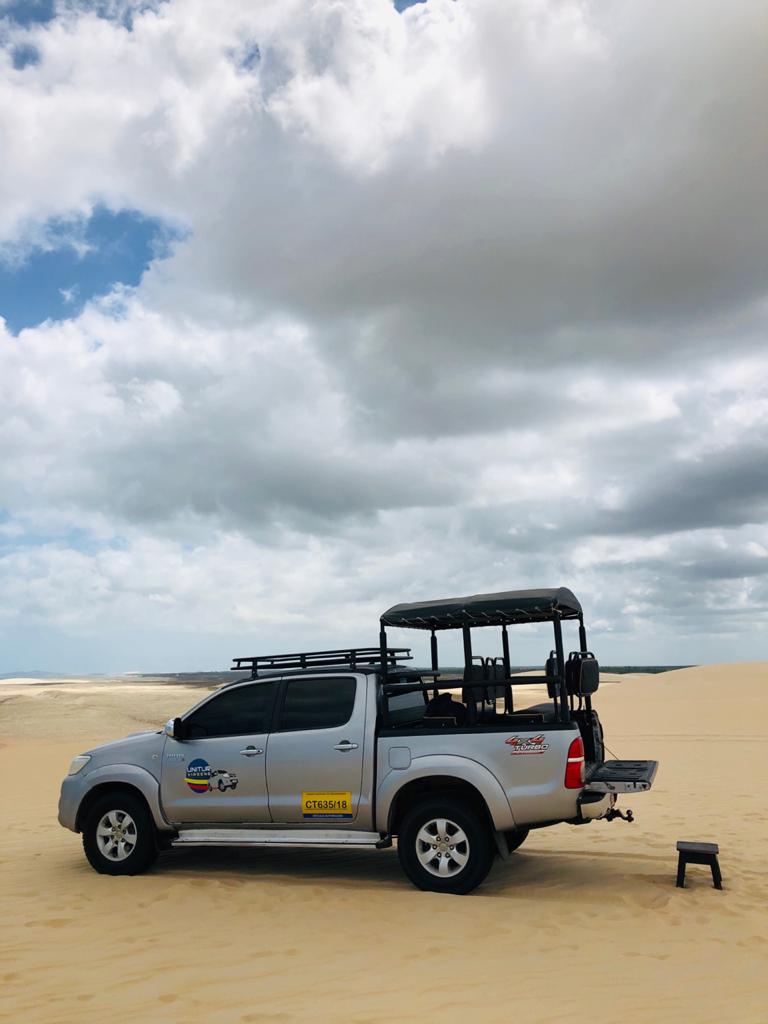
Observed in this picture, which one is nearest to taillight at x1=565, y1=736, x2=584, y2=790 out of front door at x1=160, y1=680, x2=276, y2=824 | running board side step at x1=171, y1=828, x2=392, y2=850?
running board side step at x1=171, y1=828, x2=392, y2=850

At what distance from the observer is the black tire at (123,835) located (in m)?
8.98

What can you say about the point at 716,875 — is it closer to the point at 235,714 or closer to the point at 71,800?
the point at 235,714

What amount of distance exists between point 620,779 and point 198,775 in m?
3.97

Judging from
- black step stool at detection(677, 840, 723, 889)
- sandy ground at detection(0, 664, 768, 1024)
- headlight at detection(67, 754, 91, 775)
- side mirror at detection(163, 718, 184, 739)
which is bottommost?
sandy ground at detection(0, 664, 768, 1024)

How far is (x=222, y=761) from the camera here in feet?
29.0

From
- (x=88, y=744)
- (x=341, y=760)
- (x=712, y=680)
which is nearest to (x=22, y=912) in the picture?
(x=341, y=760)

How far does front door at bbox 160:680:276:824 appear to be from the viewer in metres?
8.71

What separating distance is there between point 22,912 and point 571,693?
5202 mm

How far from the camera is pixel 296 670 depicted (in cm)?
906

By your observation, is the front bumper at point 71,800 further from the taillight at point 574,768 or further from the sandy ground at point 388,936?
the taillight at point 574,768

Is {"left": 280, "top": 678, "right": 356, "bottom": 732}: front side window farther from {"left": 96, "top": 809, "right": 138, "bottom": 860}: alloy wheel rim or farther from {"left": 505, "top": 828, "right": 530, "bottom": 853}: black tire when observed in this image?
{"left": 505, "top": 828, "right": 530, "bottom": 853}: black tire

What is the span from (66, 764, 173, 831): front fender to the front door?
0.08 metres

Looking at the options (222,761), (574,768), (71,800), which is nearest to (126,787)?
(71,800)

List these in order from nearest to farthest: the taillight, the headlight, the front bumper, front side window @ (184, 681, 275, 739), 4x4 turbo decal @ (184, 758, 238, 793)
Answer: the taillight < 4x4 turbo decal @ (184, 758, 238, 793) < front side window @ (184, 681, 275, 739) < the front bumper < the headlight
